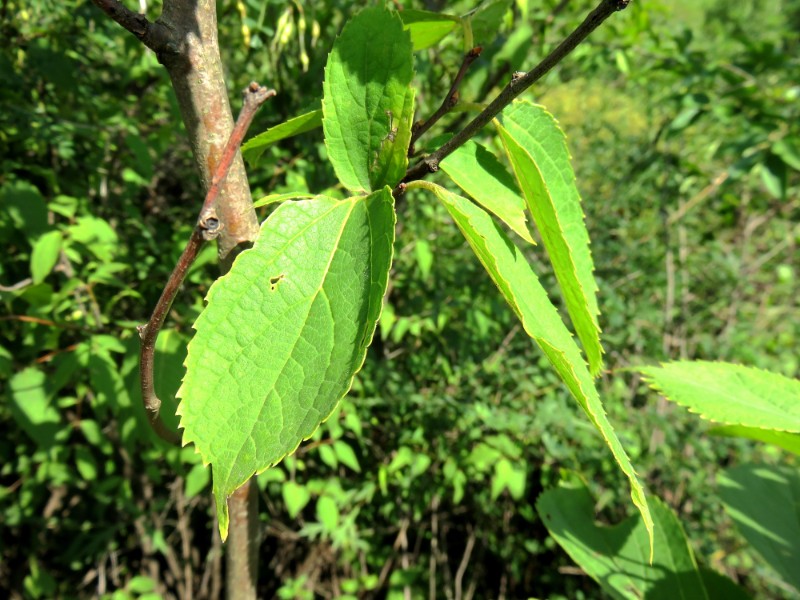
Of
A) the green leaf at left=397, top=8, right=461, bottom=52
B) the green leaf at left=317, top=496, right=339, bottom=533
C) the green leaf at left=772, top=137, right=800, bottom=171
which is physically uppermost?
the green leaf at left=397, top=8, right=461, bottom=52

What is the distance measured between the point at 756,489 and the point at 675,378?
1.16ft

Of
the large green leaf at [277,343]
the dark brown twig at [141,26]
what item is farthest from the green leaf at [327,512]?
the dark brown twig at [141,26]

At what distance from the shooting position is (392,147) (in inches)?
19.9

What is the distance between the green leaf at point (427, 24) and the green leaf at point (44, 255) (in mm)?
1190

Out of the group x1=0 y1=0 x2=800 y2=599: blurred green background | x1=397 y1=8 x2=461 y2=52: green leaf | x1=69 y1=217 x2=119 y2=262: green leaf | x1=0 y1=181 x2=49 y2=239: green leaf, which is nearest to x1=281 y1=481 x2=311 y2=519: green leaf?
x1=0 y1=0 x2=800 y2=599: blurred green background

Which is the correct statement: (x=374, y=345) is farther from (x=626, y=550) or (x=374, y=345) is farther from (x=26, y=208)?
(x=626, y=550)

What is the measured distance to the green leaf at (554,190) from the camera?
52cm

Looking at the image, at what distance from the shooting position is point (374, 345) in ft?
7.87

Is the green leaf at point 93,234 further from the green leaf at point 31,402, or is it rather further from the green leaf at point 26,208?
the green leaf at point 31,402

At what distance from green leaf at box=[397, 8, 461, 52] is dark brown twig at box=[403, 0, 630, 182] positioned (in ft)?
0.64

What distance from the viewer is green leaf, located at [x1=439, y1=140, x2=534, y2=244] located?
0.52 metres

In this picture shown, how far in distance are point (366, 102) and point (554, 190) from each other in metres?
0.22

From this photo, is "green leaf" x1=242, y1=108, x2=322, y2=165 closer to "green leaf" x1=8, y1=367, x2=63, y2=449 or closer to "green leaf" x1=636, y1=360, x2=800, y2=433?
"green leaf" x1=636, y1=360, x2=800, y2=433

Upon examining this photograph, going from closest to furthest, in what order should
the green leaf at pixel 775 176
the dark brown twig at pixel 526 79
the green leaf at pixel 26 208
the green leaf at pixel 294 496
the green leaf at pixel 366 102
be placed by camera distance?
the dark brown twig at pixel 526 79
the green leaf at pixel 366 102
the green leaf at pixel 26 208
the green leaf at pixel 294 496
the green leaf at pixel 775 176
